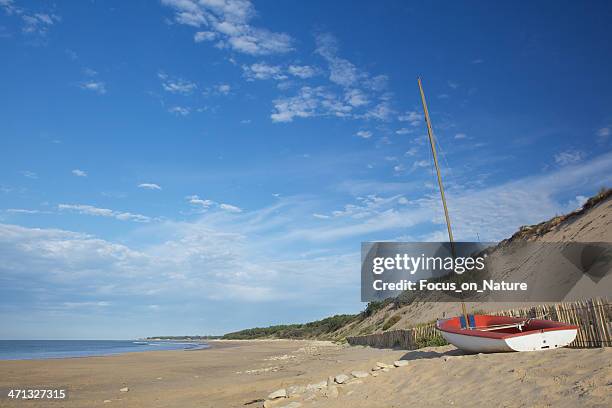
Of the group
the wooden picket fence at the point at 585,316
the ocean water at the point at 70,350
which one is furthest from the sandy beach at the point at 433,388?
the ocean water at the point at 70,350

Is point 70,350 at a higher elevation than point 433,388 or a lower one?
higher

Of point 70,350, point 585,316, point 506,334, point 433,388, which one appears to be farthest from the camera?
point 70,350

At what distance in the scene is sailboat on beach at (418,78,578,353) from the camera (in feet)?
32.9

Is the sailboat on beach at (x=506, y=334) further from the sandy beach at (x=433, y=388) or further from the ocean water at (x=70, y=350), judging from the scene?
the ocean water at (x=70, y=350)

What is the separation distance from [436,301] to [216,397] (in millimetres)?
27896

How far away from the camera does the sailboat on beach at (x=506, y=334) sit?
395 inches

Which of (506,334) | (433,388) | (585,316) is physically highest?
(585,316)

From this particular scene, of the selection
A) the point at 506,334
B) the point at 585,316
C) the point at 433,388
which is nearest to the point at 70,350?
the point at 433,388

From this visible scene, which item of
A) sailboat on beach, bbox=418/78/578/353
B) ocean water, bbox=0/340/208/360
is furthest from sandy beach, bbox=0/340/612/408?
ocean water, bbox=0/340/208/360

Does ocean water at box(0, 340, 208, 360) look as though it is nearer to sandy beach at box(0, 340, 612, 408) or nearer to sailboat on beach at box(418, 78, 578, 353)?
sandy beach at box(0, 340, 612, 408)

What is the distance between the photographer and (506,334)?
10.4 meters

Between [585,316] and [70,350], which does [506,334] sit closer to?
[585,316]

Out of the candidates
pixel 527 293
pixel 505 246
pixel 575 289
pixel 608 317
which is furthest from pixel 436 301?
pixel 608 317

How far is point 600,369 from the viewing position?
7.15 metres
